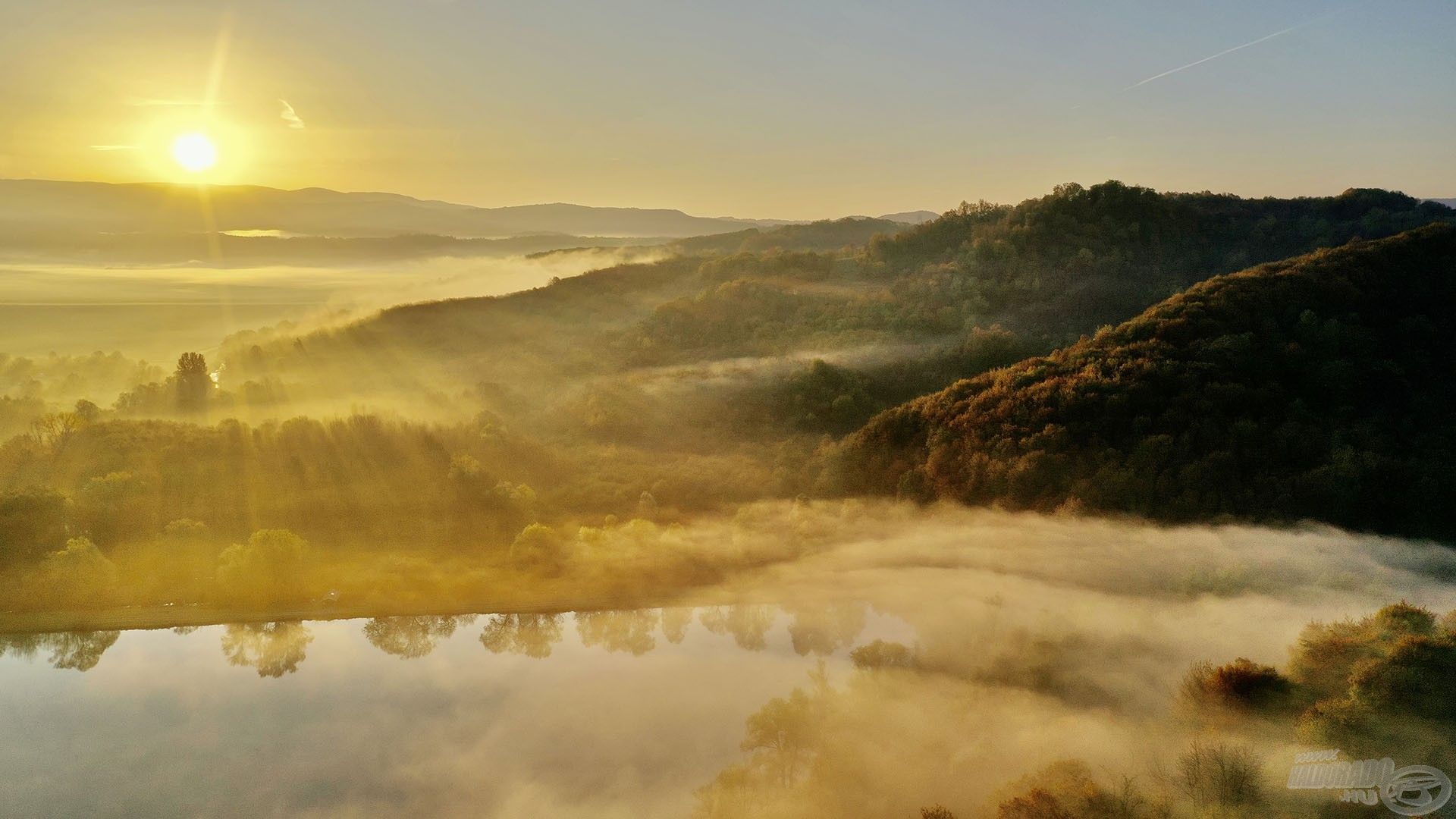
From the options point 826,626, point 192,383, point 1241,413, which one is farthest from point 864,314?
point 192,383

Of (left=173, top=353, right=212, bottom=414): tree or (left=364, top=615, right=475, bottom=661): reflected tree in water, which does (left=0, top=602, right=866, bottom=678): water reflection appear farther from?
(left=173, top=353, right=212, bottom=414): tree

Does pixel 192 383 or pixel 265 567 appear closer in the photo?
pixel 265 567

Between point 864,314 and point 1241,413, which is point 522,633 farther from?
point 864,314

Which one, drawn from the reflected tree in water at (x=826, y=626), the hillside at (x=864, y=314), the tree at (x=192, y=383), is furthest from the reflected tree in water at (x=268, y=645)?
the tree at (x=192, y=383)

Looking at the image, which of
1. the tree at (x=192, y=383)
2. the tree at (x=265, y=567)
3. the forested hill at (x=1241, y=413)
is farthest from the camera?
the tree at (x=192, y=383)

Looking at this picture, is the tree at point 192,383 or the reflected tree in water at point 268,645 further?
the tree at point 192,383

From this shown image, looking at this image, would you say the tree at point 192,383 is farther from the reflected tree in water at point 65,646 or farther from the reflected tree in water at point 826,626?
the reflected tree in water at point 826,626
